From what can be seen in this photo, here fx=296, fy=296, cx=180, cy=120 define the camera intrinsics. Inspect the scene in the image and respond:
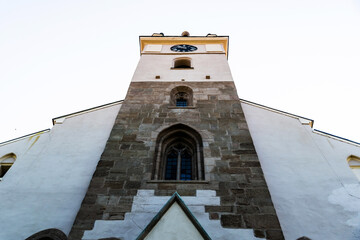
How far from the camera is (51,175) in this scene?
300 inches

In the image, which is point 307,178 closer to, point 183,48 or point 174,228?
point 174,228

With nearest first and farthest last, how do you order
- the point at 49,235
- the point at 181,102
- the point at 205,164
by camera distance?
1. the point at 49,235
2. the point at 205,164
3. the point at 181,102

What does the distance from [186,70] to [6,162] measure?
7.31m

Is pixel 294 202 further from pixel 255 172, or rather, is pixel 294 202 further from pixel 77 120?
pixel 77 120

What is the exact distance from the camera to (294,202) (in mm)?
6906

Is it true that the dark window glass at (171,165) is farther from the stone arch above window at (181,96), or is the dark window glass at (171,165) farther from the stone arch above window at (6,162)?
the stone arch above window at (6,162)

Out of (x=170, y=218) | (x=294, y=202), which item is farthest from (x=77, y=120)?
(x=294, y=202)

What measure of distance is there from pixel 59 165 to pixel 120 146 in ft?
5.88

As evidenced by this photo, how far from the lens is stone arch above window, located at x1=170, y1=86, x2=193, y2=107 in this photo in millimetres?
10384

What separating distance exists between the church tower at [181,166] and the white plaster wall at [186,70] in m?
0.12

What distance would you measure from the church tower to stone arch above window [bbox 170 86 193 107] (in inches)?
1.4

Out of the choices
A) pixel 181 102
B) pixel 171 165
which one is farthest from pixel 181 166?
pixel 181 102

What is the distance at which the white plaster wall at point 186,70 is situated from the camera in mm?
11609

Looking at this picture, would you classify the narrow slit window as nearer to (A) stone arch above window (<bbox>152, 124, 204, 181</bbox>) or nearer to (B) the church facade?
(B) the church facade
